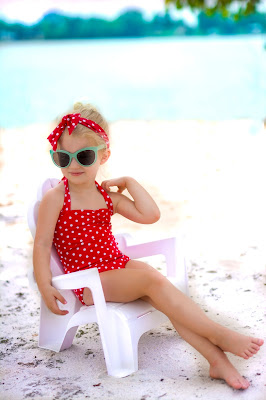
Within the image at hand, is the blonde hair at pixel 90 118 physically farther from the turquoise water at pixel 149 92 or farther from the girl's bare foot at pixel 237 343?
the turquoise water at pixel 149 92

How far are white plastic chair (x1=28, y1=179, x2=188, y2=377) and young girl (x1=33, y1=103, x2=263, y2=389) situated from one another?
2.2 inches

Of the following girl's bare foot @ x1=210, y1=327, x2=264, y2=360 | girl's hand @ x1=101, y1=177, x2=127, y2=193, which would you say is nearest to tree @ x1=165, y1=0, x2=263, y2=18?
girl's hand @ x1=101, y1=177, x2=127, y2=193

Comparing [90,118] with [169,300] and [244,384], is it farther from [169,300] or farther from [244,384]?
[244,384]

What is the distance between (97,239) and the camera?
8.73 feet

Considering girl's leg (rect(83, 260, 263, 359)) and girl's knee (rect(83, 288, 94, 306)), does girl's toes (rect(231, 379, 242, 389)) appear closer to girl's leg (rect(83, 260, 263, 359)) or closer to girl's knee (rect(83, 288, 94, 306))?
girl's leg (rect(83, 260, 263, 359))

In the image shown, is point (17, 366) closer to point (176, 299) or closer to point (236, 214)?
point (176, 299)

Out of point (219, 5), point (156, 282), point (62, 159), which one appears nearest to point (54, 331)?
point (156, 282)

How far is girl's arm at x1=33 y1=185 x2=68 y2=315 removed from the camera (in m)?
2.50

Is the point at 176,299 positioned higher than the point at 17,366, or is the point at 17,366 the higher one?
the point at 176,299

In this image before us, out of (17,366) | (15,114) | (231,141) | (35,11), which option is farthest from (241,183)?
(35,11)

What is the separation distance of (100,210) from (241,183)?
143 inches

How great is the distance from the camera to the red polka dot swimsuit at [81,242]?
2.63 metres

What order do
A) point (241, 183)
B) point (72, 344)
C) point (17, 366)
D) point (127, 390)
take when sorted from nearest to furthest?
point (127, 390)
point (17, 366)
point (72, 344)
point (241, 183)

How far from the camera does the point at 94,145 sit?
2639 millimetres
